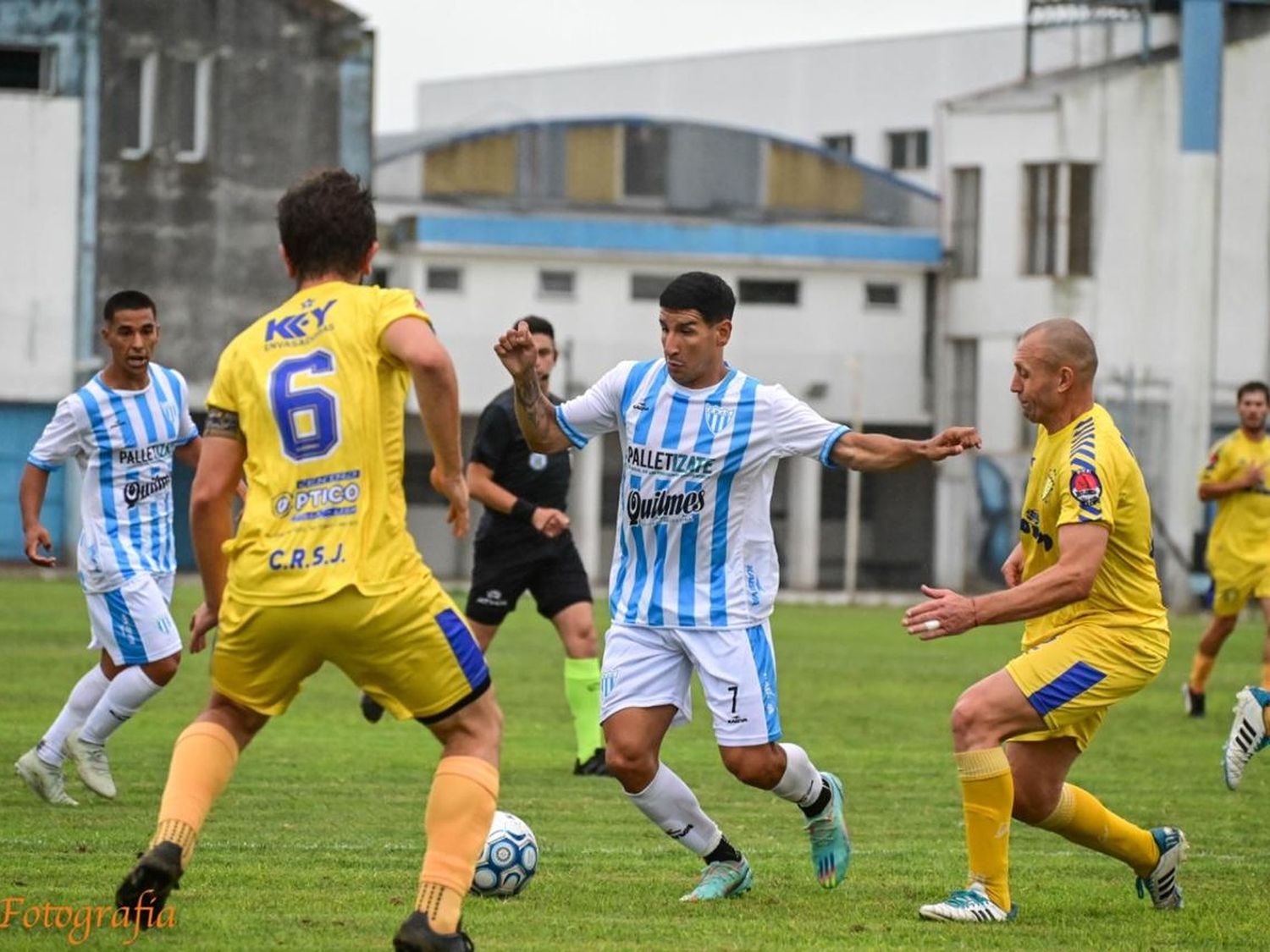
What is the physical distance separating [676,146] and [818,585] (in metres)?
10.8

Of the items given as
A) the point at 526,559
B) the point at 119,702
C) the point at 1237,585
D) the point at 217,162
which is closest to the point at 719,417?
the point at 119,702

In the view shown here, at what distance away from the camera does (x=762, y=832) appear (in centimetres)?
1061

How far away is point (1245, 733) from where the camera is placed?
10.6m

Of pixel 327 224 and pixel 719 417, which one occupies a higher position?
pixel 327 224

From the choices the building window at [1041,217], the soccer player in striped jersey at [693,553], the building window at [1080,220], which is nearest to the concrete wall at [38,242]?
the building window at [1041,217]

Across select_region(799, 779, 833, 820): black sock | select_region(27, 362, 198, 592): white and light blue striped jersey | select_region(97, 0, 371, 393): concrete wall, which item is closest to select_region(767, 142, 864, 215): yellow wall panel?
select_region(97, 0, 371, 393): concrete wall

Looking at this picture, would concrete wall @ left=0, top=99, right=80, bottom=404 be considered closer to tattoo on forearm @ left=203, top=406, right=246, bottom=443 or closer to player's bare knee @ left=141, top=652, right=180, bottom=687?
player's bare knee @ left=141, top=652, right=180, bottom=687

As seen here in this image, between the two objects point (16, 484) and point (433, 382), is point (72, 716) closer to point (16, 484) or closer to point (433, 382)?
point (433, 382)

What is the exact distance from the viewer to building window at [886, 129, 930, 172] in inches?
2518

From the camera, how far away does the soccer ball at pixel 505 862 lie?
8.28 meters

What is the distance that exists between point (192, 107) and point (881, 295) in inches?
603

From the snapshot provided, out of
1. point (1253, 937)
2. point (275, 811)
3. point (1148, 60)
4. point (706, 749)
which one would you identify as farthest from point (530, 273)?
point (1253, 937)

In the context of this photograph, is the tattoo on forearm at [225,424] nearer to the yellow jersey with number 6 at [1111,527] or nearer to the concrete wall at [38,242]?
the yellow jersey with number 6 at [1111,527]

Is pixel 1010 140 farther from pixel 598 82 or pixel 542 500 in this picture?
pixel 542 500
